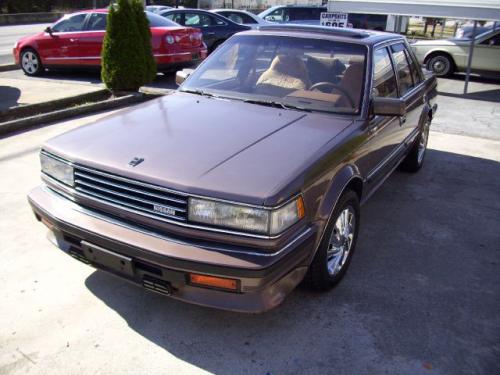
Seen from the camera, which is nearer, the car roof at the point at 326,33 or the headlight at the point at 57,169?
the headlight at the point at 57,169

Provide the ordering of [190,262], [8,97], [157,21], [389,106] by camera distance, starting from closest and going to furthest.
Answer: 1. [190,262]
2. [389,106]
3. [8,97]
4. [157,21]

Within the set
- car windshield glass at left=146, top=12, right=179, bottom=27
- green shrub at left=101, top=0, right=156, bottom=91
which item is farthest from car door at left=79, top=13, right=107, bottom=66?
green shrub at left=101, top=0, right=156, bottom=91

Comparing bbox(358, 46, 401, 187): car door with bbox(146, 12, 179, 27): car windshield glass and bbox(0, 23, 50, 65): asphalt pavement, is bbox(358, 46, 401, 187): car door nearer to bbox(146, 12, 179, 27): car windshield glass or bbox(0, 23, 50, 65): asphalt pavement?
bbox(146, 12, 179, 27): car windshield glass

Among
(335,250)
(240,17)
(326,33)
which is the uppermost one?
(326,33)

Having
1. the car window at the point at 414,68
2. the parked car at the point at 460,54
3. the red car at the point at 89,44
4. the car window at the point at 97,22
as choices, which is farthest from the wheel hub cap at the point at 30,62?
the parked car at the point at 460,54

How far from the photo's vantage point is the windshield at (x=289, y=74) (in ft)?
12.1

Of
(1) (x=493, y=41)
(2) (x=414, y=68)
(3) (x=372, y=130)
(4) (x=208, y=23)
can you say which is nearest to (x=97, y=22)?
(4) (x=208, y=23)

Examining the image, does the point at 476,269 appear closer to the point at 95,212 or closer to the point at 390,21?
the point at 95,212

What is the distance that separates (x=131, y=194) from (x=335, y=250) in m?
1.51

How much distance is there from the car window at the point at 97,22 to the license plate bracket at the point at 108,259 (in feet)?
29.8

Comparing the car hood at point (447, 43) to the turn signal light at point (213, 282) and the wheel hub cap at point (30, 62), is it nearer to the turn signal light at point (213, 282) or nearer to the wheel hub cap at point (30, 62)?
the wheel hub cap at point (30, 62)

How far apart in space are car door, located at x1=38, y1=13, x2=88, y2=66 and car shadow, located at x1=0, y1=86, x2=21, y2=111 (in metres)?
1.64

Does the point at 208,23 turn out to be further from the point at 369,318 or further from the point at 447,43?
the point at 369,318

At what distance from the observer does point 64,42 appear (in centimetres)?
1065
